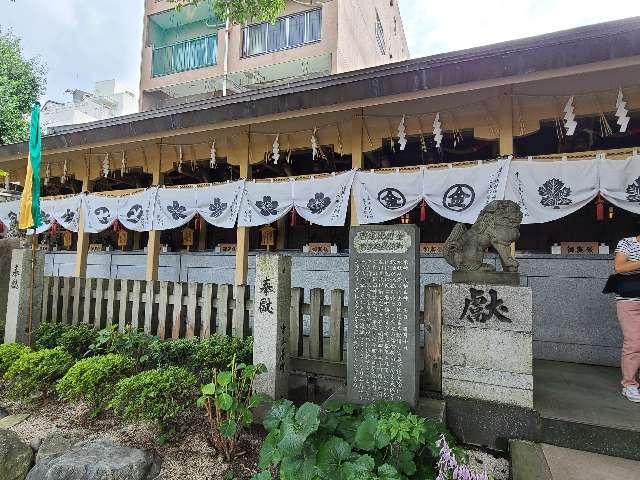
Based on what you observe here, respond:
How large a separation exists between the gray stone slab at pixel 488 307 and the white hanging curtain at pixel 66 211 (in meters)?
11.4

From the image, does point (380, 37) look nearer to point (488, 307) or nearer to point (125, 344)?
point (488, 307)

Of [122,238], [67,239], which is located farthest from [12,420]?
[67,239]

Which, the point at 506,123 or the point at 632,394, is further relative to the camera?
the point at 506,123

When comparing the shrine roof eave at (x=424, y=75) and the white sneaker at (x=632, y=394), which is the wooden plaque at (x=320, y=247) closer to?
the shrine roof eave at (x=424, y=75)

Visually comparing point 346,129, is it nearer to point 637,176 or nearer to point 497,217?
point 497,217

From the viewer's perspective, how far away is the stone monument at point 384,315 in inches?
149

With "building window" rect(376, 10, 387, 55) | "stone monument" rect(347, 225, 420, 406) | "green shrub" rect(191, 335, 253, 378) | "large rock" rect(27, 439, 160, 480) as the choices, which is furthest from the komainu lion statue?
"building window" rect(376, 10, 387, 55)

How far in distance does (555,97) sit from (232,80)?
16.2 m

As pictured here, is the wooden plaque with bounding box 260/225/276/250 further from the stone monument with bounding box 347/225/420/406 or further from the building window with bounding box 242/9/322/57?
the building window with bounding box 242/9/322/57

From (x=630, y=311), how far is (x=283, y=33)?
17.8 meters

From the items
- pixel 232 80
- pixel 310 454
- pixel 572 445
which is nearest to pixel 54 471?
pixel 310 454

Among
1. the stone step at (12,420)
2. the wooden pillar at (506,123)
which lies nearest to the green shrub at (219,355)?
the stone step at (12,420)

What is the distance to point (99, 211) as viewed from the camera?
1054 centimetres

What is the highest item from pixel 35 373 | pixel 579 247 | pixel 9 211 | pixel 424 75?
pixel 424 75
